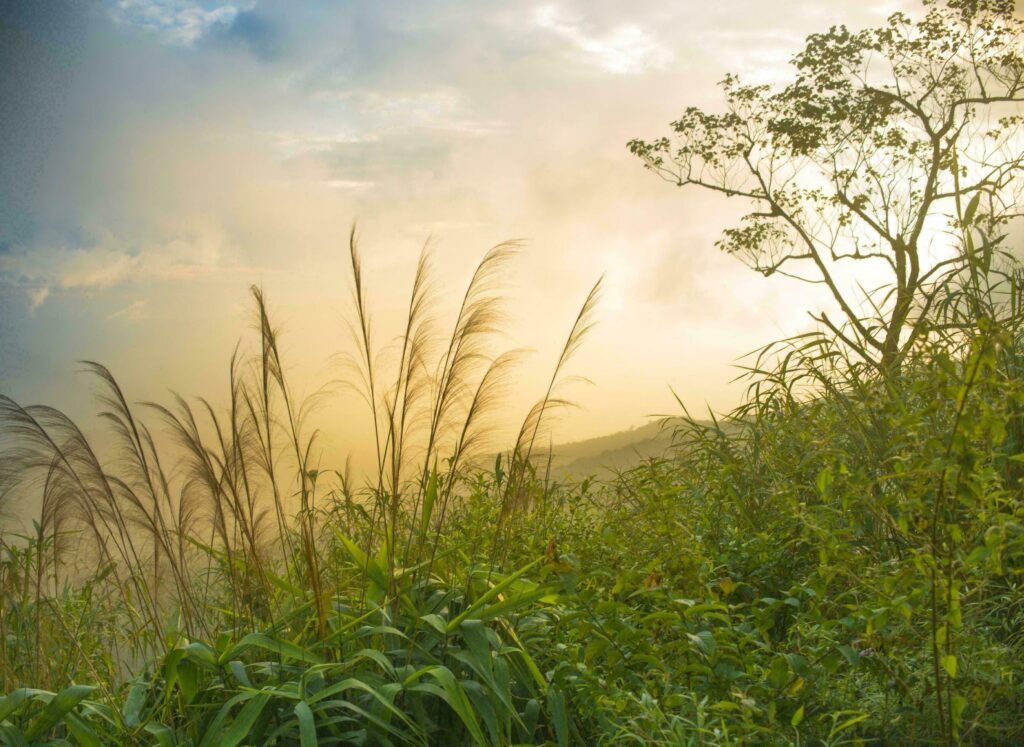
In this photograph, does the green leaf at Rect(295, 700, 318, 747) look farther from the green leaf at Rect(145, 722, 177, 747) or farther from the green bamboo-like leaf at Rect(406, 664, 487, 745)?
the green leaf at Rect(145, 722, 177, 747)

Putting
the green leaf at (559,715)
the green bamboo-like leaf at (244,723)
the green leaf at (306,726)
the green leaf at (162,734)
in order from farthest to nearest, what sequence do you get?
the green leaf at (559,715) → the green leaf at (162,734) → the green bamboo-like leaf at (244,723) → the green leaf at (306,726)

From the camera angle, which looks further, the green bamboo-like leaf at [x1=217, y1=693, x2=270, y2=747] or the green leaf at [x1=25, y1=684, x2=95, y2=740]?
the green leaf at [x1=25, y1=684, x2=95, y2=740]

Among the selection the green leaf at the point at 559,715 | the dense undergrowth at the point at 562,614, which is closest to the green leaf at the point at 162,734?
the dense undergrowth at the point at 562,614

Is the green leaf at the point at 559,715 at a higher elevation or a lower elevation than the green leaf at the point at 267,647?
lower

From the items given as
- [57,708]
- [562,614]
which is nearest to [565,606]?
[562,614]

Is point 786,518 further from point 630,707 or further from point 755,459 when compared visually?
point 630,707

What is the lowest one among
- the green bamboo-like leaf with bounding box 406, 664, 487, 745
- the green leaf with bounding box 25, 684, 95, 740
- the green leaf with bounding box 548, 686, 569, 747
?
the green leaf with bounding box 548, 686, 569, 747

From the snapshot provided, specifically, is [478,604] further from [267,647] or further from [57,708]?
[57,708]

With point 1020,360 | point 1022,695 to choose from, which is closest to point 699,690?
point 1022,695

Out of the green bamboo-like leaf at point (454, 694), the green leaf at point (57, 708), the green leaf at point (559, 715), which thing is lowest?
the green leaf at point (559, 715)

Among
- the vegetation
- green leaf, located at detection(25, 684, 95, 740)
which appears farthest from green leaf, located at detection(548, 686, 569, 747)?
green leaf, located at detection(25, 684, 95, 740)

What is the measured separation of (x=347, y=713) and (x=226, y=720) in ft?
1.47

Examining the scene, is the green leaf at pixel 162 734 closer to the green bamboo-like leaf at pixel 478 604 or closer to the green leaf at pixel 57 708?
the green leaf at pixel 57 708

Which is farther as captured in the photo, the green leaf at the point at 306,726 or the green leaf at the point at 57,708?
the green leaf at the point at 57,708
